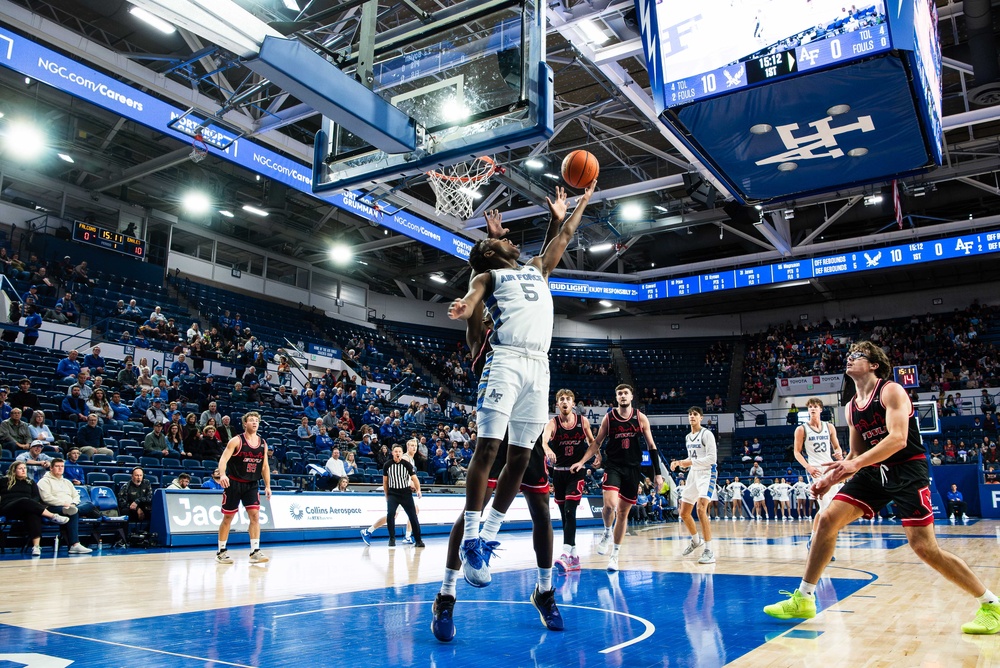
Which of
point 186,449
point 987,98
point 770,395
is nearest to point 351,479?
point 186,449

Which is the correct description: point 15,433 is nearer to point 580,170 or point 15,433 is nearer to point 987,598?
point 580,170

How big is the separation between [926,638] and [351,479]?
13.4m

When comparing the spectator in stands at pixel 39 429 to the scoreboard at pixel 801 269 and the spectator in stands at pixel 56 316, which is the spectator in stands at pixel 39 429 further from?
the scoreboard at pixel 801 269

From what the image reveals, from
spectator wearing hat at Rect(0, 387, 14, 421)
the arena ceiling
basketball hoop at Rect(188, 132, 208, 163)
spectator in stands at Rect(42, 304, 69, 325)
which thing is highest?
the arena ceiling

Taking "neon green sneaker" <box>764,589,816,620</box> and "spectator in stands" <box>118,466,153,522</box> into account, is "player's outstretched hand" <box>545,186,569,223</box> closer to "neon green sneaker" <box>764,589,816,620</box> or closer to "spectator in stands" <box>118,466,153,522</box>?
"neon green sneaker" <box>764,589,816,620</box>

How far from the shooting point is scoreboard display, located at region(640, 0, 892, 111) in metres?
6.57

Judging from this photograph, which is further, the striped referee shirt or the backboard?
the striped referee shirt

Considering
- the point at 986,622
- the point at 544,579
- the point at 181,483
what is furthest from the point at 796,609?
the point at 181,483

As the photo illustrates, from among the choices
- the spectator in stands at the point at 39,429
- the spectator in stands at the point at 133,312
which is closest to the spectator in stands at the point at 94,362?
the spectator in stands at the point at 133,312

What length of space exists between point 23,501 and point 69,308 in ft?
33.8

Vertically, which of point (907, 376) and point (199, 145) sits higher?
point (199, 145)

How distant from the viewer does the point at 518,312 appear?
4230 millimetres

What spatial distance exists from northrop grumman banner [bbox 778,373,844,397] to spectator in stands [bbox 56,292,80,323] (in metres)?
27.0

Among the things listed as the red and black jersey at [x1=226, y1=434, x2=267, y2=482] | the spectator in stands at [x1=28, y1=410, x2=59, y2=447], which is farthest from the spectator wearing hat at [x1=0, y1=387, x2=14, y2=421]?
the red and black jersey at [x1=226, y1=434, x2=267, y2=482]
